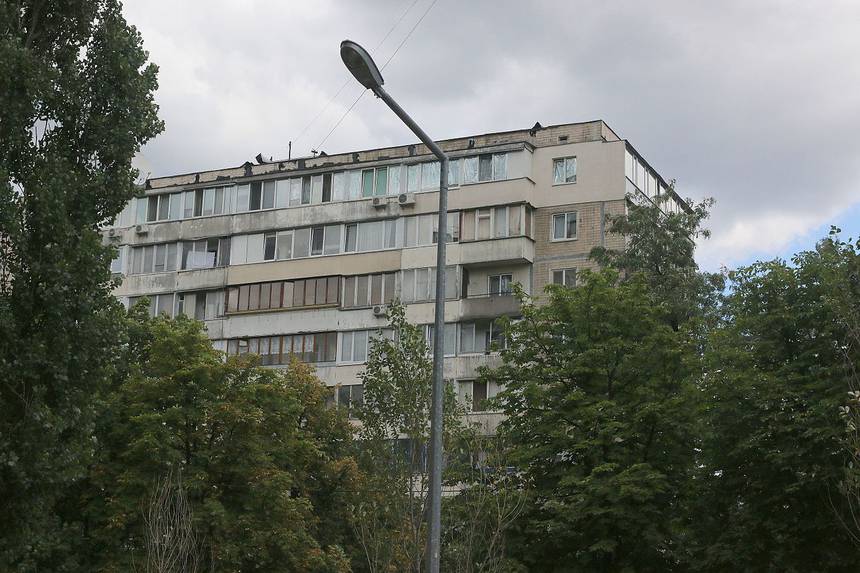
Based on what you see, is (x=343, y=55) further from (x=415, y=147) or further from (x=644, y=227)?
(x=415, y=147)

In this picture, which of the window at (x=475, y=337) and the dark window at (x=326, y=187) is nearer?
the window at (x=475, y=337)

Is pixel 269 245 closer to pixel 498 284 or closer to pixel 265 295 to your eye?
pixel 265 295

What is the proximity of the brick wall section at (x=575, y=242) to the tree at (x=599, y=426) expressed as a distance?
Result: 1520cm

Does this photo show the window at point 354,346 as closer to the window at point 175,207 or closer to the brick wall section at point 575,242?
the brick wall section at point 575,242

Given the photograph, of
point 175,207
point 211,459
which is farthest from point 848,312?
point 175,207

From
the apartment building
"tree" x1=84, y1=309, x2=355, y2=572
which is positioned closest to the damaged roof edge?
the apartment building

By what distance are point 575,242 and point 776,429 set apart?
76.1ft

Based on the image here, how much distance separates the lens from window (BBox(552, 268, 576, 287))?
182 ft

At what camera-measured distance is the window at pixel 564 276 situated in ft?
182

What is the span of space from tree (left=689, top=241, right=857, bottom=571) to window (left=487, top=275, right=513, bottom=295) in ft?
63.9

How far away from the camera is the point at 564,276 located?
55.8 metres

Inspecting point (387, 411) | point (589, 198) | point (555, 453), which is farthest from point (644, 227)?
point (387, 411)

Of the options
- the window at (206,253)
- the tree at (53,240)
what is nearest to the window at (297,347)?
the window at (206,253)

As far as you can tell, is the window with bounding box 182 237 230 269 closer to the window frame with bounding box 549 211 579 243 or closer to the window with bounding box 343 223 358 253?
the window with bounding box 343 223 358 253
